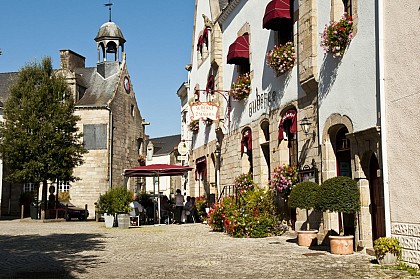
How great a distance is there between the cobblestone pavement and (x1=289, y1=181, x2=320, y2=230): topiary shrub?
0.93 m

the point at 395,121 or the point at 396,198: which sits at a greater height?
the point at 395,121

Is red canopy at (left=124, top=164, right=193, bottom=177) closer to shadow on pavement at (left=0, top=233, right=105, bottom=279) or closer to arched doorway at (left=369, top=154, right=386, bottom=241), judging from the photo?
shadow on pavement at (left=0, top=233, right=105, bottom=279)

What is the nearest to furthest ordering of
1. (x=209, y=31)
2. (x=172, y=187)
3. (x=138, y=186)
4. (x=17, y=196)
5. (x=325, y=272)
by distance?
1. (x=325, y=272)
2. (x=209, y=31)
3. (x=17, y=196)
4. (x=138, y=186)
5. (x=172, y=187)

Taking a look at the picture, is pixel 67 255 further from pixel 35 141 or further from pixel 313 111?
pixel 35 141

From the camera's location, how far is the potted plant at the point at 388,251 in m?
8.43

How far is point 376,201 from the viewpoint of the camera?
9.97 m

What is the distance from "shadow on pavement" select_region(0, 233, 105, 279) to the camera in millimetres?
8484

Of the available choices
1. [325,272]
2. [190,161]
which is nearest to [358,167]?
[325,272]

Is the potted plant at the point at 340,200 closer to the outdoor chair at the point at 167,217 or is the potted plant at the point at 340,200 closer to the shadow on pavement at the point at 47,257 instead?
the shadow on pavement at the point at 47,257

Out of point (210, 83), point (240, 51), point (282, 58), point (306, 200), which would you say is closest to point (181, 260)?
point (306, 200)

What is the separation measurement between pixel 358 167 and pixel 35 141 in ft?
67.0

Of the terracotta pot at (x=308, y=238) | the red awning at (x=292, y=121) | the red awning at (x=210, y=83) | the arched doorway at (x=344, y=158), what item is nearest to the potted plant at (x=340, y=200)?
the arched doorway at (x=344, y=158)

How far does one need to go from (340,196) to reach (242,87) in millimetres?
8635

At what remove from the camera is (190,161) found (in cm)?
2733
